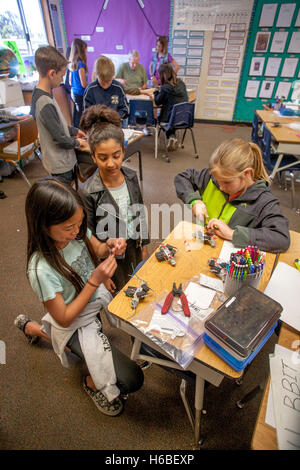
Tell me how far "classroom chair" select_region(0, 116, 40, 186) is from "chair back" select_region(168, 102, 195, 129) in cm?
190

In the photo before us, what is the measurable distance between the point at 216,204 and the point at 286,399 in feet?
3.00

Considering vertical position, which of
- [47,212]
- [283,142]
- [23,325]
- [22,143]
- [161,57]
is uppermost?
[161,57]

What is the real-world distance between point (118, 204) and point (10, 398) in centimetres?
118

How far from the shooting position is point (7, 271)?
2.06m

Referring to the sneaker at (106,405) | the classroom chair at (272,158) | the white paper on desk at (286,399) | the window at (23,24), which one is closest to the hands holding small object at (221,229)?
the white paper on desk at (286,399)

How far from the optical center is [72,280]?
1.01 m

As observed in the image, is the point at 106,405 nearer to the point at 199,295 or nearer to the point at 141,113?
the point at 199,295

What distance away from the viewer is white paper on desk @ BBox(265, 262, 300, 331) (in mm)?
858

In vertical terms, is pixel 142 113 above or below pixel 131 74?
below

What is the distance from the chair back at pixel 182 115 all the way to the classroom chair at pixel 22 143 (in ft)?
6.25

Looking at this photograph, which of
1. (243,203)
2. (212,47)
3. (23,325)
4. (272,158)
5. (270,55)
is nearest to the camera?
(243,203)

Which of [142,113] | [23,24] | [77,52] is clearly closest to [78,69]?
[77,52]

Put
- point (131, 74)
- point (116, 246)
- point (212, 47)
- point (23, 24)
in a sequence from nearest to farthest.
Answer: point (116, 246), point (23, 24), point (131, 74), point (212, 47)
